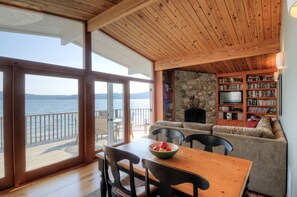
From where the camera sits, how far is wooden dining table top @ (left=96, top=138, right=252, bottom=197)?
117cm

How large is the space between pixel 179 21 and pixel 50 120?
11.3 ft

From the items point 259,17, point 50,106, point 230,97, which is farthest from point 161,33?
point 230,97

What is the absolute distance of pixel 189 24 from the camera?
3676 mm

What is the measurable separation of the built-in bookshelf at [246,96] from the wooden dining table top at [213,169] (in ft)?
16.4

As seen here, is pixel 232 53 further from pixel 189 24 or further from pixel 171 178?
pixel 171 178

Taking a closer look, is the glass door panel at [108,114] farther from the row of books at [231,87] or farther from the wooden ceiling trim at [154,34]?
the row of books at [231,87]

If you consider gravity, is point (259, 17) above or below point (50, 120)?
above

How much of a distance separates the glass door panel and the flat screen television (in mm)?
4116

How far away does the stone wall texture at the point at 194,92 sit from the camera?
6582mm

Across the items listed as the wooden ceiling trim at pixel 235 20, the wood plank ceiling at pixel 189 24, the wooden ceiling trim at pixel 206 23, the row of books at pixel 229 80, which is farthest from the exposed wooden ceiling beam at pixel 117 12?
the row of books at pixel 229 80

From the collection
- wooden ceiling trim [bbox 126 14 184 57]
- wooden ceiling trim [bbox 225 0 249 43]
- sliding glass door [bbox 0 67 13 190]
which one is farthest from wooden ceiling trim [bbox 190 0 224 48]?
sliding glass door [bbox 0 67 13 190]

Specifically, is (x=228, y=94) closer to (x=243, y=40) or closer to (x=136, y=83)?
(x=243, y=40)

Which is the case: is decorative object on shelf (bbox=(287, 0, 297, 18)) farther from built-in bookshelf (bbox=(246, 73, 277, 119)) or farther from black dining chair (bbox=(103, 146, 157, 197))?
built-in bookshelf (bbox=(246, 73, 277, 119))

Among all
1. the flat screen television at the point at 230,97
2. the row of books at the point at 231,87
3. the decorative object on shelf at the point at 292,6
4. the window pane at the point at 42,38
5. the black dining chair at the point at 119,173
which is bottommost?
the black dining chair at the point at 119,173
